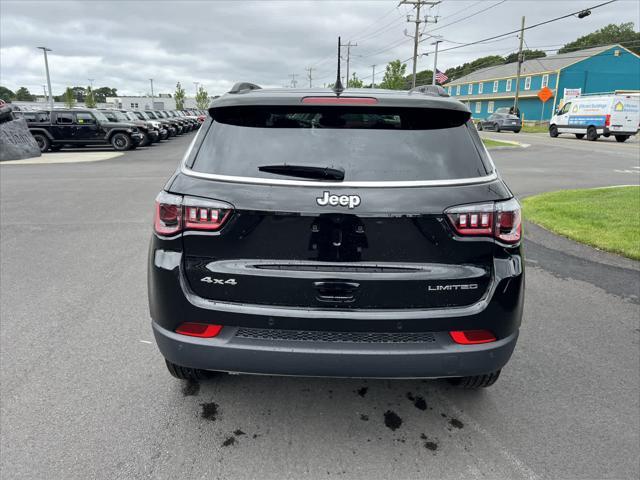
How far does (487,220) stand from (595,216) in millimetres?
7055

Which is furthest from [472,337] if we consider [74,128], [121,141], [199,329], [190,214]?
[74,128]

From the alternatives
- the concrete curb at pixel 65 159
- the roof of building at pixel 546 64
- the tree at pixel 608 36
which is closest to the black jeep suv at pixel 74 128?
the concrete curb at pixel 65 159

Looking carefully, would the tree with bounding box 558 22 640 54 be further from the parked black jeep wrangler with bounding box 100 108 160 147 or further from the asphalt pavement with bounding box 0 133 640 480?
the asphalt pavement with bounding box 0 133 640 480

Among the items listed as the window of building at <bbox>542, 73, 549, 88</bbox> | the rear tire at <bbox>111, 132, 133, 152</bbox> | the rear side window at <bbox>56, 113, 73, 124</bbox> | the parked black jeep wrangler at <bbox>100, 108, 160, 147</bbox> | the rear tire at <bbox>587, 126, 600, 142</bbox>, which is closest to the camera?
the rear side window at <bbox>56, 113, 73, 124</bbox>

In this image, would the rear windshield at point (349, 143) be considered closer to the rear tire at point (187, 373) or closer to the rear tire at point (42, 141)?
the rear tire at point (187, 373)

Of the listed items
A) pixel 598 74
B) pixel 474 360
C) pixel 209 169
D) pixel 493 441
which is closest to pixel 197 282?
pixel 209 169

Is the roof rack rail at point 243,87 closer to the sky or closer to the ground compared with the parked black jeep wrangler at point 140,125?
closer to the sky

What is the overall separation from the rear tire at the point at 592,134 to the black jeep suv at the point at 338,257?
114 feet

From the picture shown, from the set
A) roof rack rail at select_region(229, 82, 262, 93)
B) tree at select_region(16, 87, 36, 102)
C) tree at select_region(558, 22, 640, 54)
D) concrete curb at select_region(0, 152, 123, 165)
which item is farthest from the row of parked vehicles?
tree at select_region(16, 87, 36, 102)

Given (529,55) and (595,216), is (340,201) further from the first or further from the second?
(529,55)

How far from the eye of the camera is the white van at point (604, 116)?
29812 mm

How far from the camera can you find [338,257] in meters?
2.28

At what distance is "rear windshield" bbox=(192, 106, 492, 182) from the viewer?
→ 2342 mm

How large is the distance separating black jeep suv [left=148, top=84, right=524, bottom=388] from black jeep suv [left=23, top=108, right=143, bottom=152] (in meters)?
22.0
